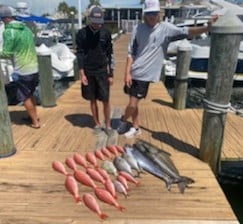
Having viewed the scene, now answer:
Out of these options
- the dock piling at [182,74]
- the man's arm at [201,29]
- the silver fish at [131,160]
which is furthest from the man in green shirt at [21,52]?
the dock piling at [182,74]

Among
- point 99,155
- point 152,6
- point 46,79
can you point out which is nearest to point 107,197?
point 99,155

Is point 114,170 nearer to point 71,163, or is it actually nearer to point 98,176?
point 98,176

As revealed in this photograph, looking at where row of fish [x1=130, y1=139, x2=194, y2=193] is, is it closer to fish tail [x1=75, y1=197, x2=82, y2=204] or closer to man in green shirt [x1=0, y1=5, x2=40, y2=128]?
fish tail [x1=75, y1=197, x2=82, y2=204]

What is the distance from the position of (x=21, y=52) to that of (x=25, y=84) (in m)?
0.48

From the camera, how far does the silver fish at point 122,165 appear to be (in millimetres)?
3880

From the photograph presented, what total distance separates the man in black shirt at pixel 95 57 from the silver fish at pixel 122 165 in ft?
3.68

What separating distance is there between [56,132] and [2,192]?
1861 mm

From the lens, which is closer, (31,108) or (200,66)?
(31,108)

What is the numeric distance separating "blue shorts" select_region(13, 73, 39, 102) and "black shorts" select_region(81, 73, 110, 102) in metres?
0.73

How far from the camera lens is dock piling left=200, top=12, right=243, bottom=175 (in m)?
3.68

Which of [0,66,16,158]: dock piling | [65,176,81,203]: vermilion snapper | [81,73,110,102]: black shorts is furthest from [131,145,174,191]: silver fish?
[0,66,16,158]: dock piling

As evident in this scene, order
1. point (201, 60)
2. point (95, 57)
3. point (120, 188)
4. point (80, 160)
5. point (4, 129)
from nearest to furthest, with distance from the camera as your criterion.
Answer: point (120, 188), point (80, 160), point (4, 129), point (95, 57), point (201, 60)

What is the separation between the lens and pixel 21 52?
4.85 m

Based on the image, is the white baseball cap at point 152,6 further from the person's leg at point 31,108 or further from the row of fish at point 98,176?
the person's leg at point 31,108
